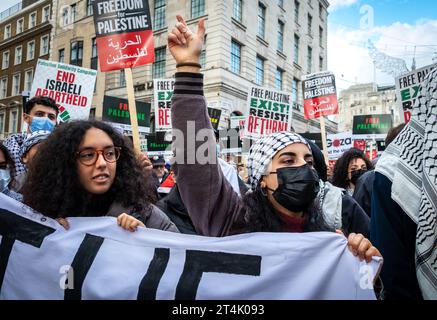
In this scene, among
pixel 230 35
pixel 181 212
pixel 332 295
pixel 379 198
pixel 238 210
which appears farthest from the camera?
pixel 230 35

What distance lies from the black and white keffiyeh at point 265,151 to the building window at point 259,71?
21.1 m

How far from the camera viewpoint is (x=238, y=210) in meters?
2.06

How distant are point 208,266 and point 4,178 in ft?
7.87

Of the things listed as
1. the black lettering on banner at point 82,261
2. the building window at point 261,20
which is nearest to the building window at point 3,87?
the building window at point 261,20

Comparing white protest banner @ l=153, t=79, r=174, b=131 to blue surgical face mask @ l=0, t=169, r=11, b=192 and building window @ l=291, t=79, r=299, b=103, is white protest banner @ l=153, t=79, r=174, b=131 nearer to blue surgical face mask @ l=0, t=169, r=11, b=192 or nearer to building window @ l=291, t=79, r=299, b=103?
blue surgical face mask @ l=0, t=169, r=11, b=192

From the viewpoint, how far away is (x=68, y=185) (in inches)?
82.7

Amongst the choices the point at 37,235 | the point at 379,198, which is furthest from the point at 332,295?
the point at 37,235

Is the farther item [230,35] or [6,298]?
[230,35]

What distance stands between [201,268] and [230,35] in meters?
19.4

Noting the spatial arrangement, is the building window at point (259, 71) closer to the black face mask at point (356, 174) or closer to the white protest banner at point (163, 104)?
the white protest banner at point (163, 104)

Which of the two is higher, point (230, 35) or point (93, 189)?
point (230, 35)

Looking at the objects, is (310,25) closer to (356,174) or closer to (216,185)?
(356,174)

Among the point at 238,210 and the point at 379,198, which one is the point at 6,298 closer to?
the point at 238,210

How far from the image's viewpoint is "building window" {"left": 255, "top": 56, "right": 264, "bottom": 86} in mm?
23062
